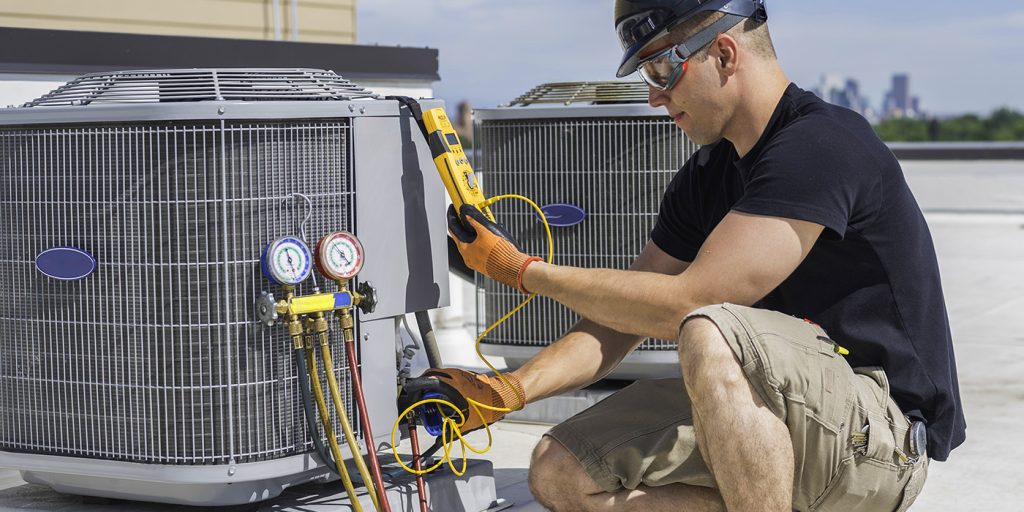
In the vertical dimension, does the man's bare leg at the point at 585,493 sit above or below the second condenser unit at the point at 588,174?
below

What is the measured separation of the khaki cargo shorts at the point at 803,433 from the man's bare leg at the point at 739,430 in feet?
0.10

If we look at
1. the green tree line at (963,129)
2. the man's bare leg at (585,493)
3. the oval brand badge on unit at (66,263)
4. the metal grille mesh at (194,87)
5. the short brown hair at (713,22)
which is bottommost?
the man's bare leg at (585,493)

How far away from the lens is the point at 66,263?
2928 mm

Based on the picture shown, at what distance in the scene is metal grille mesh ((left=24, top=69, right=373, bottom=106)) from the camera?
2.96m

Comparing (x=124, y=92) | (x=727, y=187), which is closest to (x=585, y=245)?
(x=727, y=187)

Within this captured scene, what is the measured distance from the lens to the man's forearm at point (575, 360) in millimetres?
3209

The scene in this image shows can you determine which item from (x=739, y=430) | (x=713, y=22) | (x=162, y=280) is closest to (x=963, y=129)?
(x=713, y=22)

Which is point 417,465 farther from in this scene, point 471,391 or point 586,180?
point 586,180

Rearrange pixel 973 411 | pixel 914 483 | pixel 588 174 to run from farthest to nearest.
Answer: pixel 973 411, pixel 588 174, pixel 914 483

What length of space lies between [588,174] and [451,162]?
1.61m

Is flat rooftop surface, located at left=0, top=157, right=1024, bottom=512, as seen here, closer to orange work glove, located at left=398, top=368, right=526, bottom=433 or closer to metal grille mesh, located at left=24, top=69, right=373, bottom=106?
orange work glove, located at left=398, top=368, right=526, bottom=433

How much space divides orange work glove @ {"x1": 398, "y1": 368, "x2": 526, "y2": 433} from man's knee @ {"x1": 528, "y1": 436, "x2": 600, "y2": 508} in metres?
0.16

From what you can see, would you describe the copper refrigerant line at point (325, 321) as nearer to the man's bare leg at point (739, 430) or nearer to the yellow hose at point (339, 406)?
the yellow hose at point (339, 406)

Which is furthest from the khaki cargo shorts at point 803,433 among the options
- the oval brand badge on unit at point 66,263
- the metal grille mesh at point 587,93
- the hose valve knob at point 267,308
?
the metal grille mesh at point 587,93
